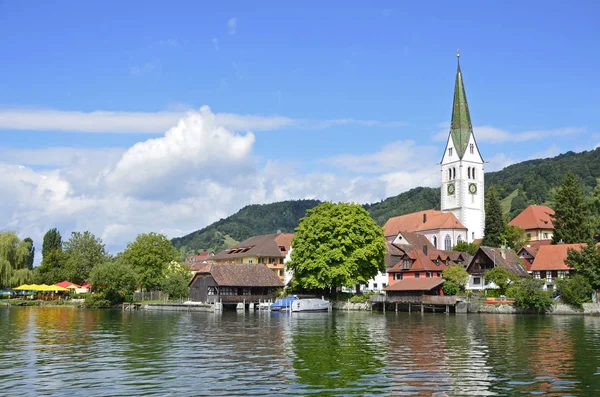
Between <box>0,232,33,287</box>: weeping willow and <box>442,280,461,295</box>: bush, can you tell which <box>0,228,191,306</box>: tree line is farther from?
<box>442,280,461,295</box>: bush

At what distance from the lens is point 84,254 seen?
116438 mm

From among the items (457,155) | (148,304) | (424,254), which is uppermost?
(457,155)

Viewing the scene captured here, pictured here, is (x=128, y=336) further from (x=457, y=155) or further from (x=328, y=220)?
(x=457, y=155)

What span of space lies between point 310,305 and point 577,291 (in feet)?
102

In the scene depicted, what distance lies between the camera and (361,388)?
22.3 m

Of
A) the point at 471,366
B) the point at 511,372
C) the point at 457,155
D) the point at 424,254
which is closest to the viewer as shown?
the point at 511,372

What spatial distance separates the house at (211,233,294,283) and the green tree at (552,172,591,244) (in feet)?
149

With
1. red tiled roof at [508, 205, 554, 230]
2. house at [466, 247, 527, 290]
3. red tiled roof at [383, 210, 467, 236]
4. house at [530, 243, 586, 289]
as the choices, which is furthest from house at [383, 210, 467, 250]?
house at [530, 243, 586, 289]

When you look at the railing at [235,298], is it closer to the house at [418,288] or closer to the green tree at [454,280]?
the house at [418,288]

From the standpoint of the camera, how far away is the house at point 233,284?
8625 cm

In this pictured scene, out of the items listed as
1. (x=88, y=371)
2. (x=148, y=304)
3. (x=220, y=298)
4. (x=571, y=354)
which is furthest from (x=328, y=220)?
(x=88, y=371)

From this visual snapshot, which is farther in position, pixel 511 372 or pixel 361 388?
pixel 511 372

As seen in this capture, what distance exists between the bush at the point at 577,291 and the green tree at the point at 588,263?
0.90m

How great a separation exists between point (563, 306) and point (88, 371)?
58454 millimetres
